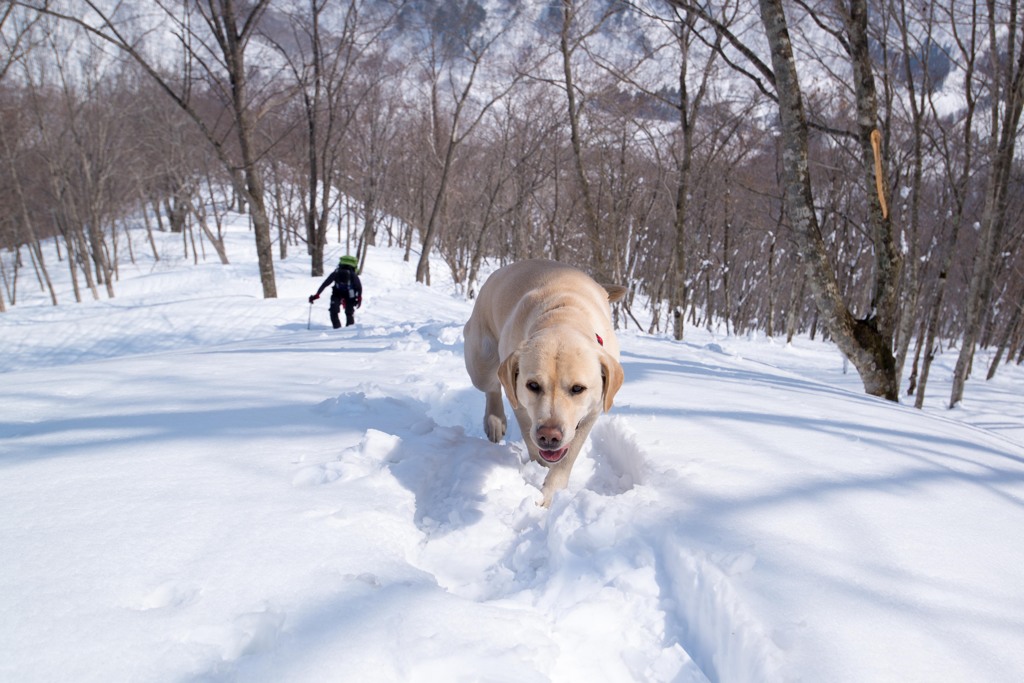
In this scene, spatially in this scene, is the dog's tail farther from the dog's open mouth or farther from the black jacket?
the black jacket

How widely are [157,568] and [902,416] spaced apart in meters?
4.91

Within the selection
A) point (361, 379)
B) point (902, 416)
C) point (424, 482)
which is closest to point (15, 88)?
point (361, 379)

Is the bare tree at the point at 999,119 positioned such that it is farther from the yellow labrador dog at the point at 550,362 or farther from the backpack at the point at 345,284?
the backpack at the point at 345,284

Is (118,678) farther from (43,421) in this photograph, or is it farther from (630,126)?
(630,126)

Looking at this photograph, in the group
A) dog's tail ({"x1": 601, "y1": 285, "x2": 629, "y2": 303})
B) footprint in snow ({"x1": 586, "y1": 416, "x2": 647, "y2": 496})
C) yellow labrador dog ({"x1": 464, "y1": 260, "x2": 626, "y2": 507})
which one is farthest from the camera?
dog's tail ({"x1": 601, "y1": 285, "x2": 629, "y2": 303})

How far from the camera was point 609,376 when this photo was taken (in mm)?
2773

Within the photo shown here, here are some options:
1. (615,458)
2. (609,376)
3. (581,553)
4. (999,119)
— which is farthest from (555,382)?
(999,119)

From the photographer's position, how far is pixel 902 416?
13.6 ft

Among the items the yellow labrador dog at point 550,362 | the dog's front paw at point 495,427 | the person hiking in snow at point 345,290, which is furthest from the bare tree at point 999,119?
the person hiking in snow at point 345,290

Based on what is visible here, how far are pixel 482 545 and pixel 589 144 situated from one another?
64.9ft

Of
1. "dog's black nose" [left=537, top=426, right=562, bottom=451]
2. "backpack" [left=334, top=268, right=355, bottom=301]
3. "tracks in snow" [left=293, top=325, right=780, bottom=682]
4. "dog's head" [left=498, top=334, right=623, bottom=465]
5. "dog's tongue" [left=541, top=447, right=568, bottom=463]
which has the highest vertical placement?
"backpack" [left=334, top=268, right=355, bottom=301]

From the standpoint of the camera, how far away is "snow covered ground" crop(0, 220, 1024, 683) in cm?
142

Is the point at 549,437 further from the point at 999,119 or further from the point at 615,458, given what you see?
the point at 999,119

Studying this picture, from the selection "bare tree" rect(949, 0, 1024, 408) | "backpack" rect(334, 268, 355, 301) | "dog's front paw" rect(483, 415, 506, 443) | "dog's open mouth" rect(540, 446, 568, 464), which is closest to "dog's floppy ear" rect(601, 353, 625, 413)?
"dog's open mouth" rect(540, 446, 568, 464)
